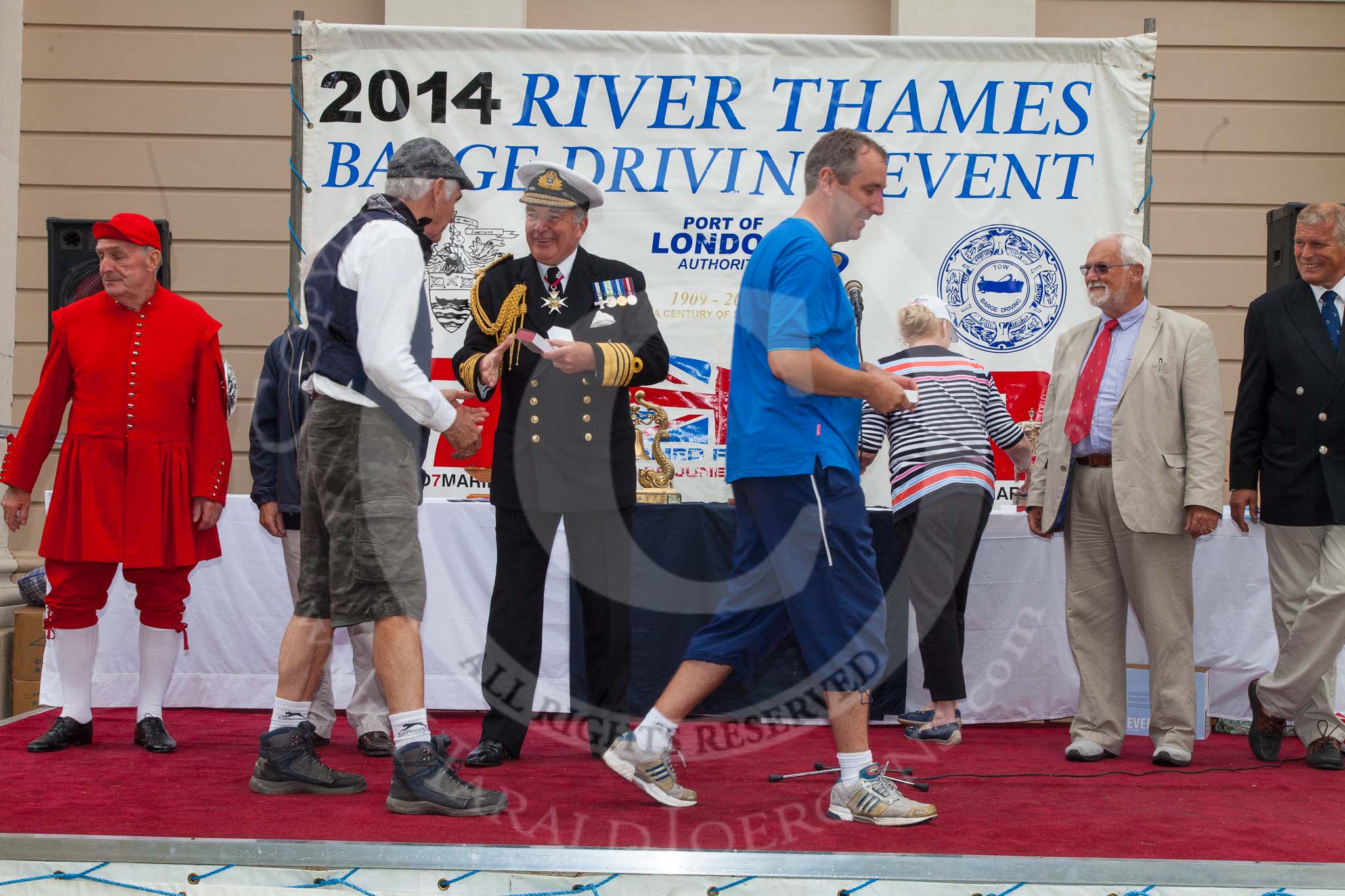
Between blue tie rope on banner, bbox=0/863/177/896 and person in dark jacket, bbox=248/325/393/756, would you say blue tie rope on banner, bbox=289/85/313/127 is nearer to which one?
person in dark jacket, bbox=248/325/393/756

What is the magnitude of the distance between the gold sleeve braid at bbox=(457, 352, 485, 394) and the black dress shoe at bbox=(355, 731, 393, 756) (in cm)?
117

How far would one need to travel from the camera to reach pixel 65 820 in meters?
2.73

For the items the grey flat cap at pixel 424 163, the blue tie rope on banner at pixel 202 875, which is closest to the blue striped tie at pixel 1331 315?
the grey flat cap at pixel 424 163

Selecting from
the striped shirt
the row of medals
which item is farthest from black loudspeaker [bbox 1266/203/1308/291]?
the row of medals

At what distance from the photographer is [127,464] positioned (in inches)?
153

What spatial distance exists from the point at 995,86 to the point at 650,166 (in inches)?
61.3

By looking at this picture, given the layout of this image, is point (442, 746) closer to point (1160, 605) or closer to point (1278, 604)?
point (1160, 605)

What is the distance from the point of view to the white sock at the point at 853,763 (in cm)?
281

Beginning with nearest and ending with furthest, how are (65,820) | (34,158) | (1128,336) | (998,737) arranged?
(65,820) → (1128,336) → (998,737) → (34,158)

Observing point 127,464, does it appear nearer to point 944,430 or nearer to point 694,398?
point 694,398

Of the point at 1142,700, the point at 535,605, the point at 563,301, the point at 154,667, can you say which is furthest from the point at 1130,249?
the point at 154,667

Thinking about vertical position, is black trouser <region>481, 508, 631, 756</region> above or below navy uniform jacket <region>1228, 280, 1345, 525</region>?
below

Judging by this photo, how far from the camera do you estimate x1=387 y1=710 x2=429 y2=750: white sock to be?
282 cm

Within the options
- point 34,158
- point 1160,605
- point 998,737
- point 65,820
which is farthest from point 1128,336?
point 34,158
